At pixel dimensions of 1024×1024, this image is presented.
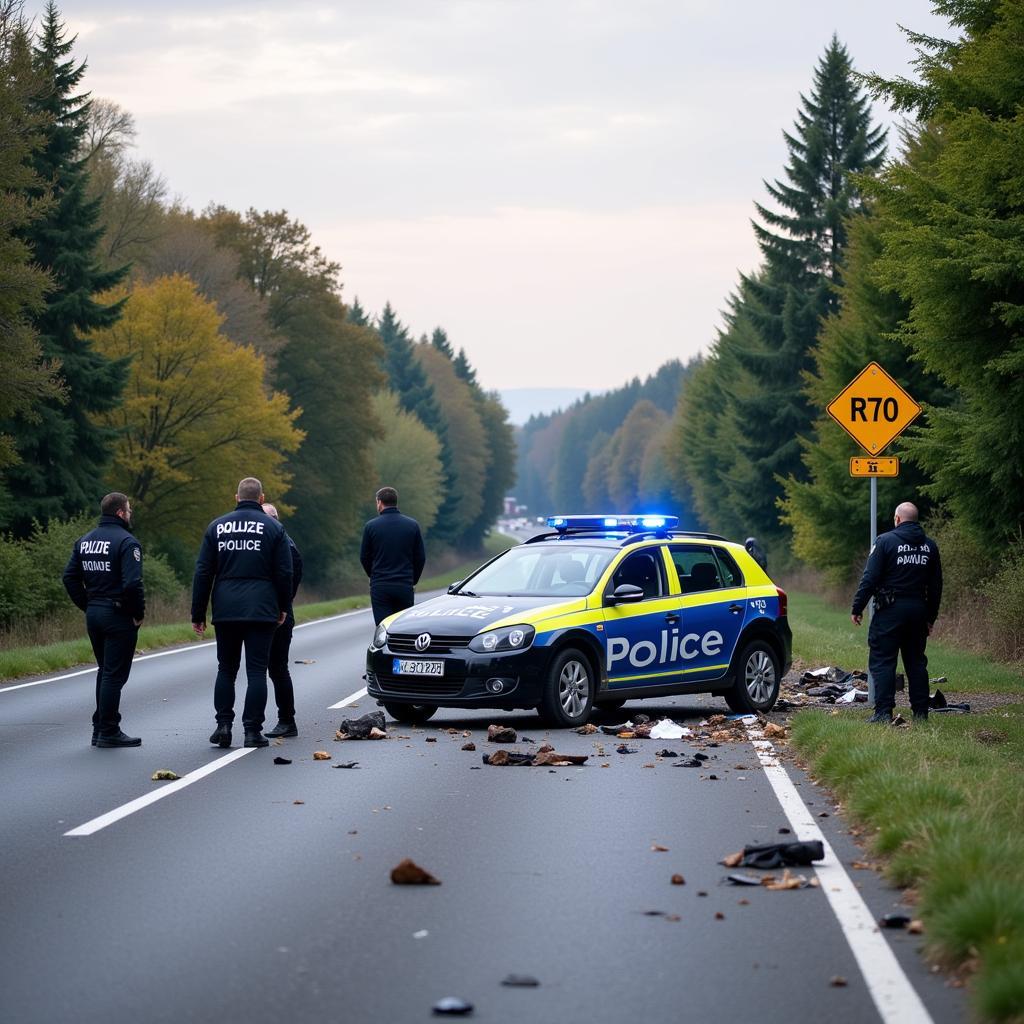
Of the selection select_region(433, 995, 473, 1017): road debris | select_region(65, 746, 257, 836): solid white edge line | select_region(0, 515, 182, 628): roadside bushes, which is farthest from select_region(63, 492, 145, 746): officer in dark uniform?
select_region(0, 515, 182, 628): roadside bushes

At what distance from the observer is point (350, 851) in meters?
8.70

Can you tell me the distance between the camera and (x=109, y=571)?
13367 mm

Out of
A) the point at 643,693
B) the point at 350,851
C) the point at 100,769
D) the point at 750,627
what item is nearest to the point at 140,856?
the point at 350,851

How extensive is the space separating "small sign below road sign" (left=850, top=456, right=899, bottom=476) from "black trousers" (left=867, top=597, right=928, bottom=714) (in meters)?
2.23

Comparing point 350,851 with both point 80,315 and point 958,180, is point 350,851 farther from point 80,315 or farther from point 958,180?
point 80,315

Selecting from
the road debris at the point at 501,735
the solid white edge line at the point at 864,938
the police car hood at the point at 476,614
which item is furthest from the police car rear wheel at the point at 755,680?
the solid white edge line at the point at 864,938

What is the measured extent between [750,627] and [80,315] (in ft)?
101

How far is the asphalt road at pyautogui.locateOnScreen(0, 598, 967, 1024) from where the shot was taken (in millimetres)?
5848

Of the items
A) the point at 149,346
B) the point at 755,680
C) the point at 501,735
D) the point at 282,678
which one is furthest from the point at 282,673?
the point at 149,346

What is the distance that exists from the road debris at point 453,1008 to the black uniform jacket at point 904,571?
8951 millimetres

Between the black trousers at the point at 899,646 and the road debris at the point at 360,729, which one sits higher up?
the black trousers at the point at 899,646

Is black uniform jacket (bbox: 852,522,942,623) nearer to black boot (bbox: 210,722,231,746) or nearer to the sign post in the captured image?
the sign post

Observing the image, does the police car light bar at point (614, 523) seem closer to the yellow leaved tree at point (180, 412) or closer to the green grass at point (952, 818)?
the green grass at point (952, 818)

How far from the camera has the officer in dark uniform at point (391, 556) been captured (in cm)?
1770
